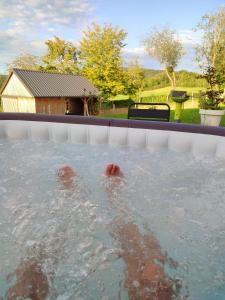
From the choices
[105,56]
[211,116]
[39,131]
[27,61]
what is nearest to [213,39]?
[105,56]

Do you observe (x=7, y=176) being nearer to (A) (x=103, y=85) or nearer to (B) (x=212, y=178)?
(B) (x=212, y=178)

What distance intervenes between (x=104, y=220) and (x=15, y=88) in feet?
64.0

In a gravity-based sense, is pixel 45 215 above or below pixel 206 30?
below

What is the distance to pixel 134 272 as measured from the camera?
1.72 metres

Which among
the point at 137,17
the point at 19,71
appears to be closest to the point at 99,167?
the point at 137,17

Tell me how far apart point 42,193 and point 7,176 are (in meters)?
0.86

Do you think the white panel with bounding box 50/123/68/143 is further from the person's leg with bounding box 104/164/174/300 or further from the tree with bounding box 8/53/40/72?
the tree with bounding box 8/53/40/72

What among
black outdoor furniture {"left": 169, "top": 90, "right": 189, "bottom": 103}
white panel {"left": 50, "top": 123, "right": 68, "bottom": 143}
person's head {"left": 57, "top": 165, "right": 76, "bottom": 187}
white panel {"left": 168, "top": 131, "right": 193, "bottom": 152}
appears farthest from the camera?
black outdoor furniture {"left": 169, "top": 90, "right": 189, "bottom": 103}

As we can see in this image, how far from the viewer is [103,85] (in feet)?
77.7

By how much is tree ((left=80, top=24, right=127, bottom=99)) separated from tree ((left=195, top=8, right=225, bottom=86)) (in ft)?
22.6

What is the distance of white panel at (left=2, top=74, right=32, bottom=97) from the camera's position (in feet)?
61.5

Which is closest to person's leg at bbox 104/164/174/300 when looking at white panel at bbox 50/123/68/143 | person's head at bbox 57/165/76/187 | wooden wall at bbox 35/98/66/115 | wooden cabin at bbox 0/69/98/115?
person's head at bbox 57/165/76/187

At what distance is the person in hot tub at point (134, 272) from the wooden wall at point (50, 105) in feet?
57.0

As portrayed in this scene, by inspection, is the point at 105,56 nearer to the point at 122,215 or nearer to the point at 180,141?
the point at 180,141
